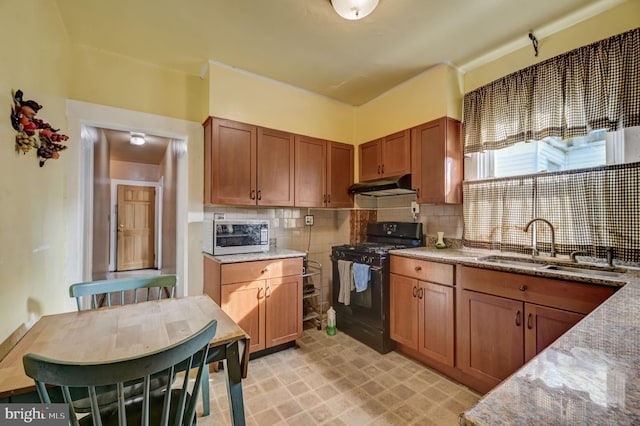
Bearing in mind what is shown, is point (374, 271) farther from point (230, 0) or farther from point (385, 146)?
point (230, 0)

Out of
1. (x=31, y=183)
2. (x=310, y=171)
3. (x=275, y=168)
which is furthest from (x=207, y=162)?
(x=31, y=183)

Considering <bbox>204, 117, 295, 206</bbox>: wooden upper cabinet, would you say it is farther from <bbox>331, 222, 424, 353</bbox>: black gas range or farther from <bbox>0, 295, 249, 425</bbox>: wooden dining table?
<bbox>0, 295, 249, 425</bbox>: wooden dining table

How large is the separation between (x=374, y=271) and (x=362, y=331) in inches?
26.2

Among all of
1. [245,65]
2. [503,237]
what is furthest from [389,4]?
[503,237]

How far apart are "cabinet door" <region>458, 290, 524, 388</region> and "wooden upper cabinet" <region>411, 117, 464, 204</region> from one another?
0.95 m

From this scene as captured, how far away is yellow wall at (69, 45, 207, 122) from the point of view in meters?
2.32

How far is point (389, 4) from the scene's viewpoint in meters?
1.86

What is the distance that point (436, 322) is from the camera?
88.6 inches

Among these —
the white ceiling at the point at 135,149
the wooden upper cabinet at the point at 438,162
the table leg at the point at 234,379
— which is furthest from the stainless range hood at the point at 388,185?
the white ceiling at the point at 135,149

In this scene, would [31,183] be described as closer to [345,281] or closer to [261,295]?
[261,295]

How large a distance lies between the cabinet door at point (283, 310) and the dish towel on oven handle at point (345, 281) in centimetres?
47

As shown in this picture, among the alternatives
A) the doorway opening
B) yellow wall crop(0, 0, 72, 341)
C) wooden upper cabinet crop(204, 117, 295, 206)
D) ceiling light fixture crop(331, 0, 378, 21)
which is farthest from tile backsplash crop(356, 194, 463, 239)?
the doorway opening

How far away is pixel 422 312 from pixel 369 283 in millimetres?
536

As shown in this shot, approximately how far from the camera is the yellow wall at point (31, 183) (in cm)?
118
